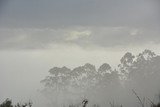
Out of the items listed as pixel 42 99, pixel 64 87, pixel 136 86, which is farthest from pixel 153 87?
pixel 42 99

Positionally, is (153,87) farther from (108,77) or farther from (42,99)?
(42,99)

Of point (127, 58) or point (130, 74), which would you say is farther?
point (127, 58)

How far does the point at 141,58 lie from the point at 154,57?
436cm

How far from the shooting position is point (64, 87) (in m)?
134

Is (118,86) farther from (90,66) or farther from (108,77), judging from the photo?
(90,66)

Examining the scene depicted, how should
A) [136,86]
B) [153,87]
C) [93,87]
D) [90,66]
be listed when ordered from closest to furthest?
[153,87]
[136,86]
[93,87]
[90,66]

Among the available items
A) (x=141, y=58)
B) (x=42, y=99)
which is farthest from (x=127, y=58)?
(x=42, y=99)

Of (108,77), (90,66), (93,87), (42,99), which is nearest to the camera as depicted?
(108,77)

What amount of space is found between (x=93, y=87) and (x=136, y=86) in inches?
755

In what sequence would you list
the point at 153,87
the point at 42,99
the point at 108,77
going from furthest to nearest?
the point at 42,99, the point at 108,77, the point at 153,87

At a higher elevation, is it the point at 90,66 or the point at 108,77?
the point at 90,66

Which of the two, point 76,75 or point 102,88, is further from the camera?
point 76,75

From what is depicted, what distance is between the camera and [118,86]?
351ft

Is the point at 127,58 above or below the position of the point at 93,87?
above
